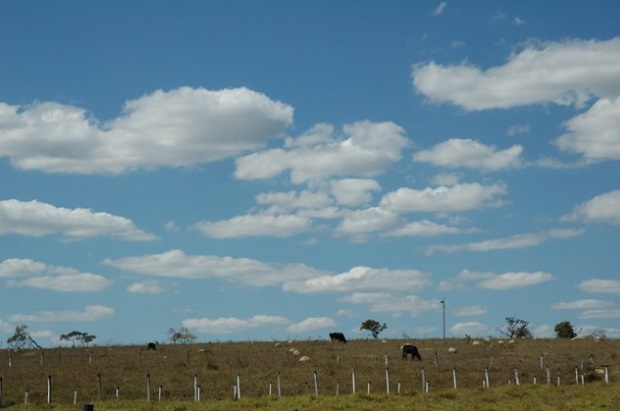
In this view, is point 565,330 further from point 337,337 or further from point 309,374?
point 309,374

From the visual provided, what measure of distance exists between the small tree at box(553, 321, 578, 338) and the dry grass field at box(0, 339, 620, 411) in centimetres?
2662

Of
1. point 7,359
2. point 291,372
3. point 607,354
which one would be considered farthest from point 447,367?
point 7,359

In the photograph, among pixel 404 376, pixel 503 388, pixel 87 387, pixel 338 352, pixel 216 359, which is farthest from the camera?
pixel 338 352

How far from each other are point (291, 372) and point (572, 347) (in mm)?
31772

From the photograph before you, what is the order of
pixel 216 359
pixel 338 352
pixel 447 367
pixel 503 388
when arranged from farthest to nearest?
1. pixel 338 352
2. pixel 216 359
3. pixel 447 367
4. pixel 503 388

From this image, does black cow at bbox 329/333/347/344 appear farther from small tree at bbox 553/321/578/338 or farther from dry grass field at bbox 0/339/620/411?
small tree at bbox 553/321/578/338

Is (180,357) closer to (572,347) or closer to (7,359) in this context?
(7,359)

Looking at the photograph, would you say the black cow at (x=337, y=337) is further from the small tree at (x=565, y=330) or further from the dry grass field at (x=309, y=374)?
the small tree at (x=565, y=330)

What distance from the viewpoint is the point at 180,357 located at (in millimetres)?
76312

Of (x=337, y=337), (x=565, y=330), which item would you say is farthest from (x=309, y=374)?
(x=565, y=330)

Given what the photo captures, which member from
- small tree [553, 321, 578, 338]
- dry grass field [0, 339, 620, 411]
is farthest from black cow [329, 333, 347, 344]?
small tree [553, 321, 578, 338]

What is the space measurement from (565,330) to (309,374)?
6436cm

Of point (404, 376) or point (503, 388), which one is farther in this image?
point (404, 376)

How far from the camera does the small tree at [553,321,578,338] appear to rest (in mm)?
117125
